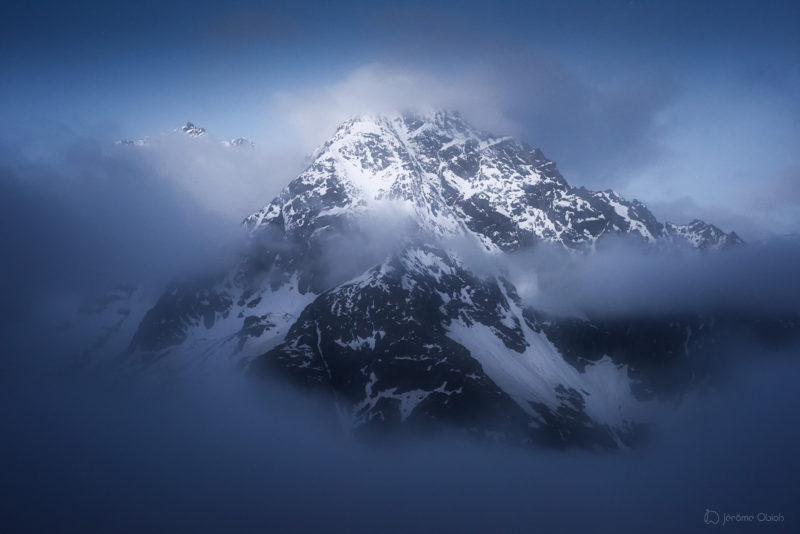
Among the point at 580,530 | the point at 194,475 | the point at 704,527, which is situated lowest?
the point at 194,475

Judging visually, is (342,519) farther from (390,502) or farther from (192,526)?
(192,526)

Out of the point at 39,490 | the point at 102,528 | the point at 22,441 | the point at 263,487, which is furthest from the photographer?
the point at 22,441

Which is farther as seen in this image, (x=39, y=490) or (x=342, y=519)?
(x=342, y=519)

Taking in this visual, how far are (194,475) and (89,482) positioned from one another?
29238mm

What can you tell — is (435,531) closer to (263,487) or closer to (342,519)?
(342,519)

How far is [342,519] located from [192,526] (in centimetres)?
4168

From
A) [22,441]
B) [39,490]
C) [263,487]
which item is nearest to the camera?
[39,490]

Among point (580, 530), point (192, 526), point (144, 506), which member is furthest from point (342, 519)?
point (580, 530)

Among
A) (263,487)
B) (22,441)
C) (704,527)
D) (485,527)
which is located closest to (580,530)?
(485,527)

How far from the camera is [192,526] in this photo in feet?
493

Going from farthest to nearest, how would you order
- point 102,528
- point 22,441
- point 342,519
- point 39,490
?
point 22,441, point 342,519, point 39,490, point 102,528

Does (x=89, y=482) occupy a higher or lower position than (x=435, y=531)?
lower

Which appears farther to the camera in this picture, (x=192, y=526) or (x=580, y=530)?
(x=580, y=530)

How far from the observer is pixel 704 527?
614ft
